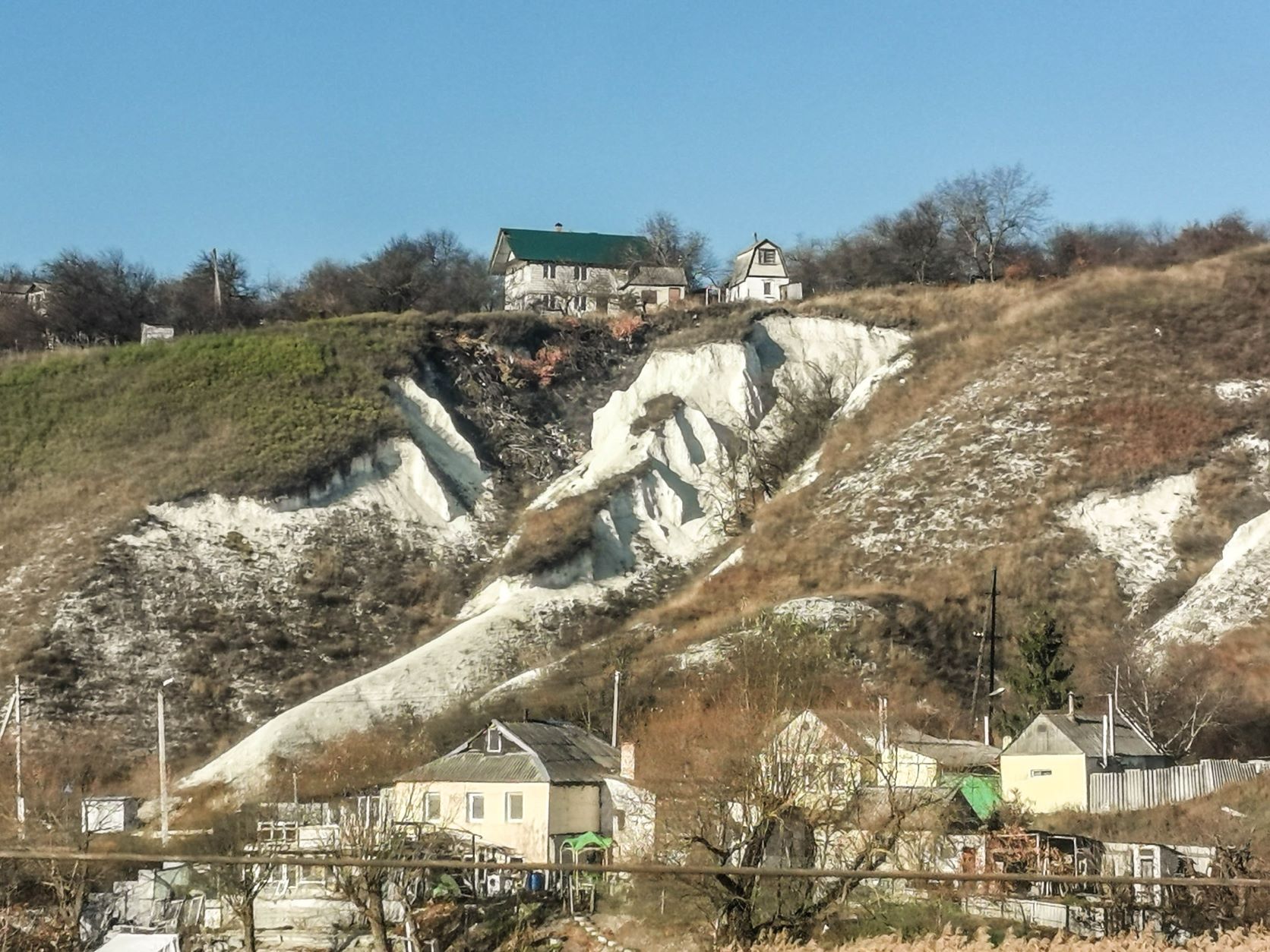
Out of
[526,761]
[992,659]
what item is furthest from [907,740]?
[992,659]

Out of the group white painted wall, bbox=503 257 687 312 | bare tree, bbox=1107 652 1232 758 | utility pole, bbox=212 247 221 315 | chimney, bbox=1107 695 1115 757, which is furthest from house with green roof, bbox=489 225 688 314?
chimney, bbox=1107 695 1115 757

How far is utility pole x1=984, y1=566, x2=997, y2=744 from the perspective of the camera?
46.0 meters

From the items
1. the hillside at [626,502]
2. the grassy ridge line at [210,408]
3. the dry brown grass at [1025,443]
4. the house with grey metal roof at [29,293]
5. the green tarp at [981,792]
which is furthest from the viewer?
the house with grey metal roof at [29,293]

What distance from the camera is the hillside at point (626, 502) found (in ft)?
170

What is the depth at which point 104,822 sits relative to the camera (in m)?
40.9

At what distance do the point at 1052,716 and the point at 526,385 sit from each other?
41.9 metres

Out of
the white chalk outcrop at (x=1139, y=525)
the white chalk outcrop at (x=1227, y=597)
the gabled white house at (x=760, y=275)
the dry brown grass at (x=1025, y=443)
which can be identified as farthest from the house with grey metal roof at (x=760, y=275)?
the white chalk outcrop at (x=1227, y=597)

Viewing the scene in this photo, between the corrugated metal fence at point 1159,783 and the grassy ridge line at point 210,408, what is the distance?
37081 millimetres

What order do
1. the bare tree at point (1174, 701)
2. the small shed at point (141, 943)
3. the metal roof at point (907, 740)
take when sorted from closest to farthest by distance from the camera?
the small shed at point (141, 943)
the metal roof at point (907, 740)
the bare tree at point (1174, 701)

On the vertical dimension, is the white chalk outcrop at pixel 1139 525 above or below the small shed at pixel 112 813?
above

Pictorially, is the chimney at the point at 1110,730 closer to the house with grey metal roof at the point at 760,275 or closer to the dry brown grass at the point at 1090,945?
the dry brown grass at the point at 1090,945

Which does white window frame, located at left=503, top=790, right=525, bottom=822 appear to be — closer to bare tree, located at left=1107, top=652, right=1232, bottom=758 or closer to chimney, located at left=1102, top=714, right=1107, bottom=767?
chimney, located at left=1102, top=714, right=1107, bottom=767

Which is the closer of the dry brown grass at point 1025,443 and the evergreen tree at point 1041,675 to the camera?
the evergreen tree at point 1041,675

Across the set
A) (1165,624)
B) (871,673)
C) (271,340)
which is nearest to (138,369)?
(271,340)
